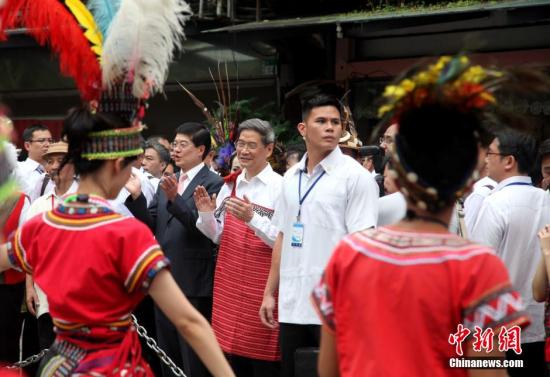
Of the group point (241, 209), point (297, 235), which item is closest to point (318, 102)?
point (297, 235)

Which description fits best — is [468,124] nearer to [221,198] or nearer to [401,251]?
[401,251]

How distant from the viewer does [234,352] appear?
655 centimetres

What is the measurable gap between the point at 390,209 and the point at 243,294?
130 centimetres

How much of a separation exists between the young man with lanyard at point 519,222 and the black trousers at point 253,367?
1641mm

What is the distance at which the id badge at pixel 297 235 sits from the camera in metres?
5.59

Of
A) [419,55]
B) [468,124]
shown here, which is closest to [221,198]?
[468,124]

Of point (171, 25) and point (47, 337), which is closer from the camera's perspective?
point (171, 25)

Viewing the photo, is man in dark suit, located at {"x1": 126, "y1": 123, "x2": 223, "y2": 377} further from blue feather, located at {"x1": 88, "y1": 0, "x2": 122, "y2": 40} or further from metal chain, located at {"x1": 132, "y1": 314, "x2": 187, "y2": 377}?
blue feather, located at {"x1": 88, "y1": 0, "x2": 122, "y2": 40}

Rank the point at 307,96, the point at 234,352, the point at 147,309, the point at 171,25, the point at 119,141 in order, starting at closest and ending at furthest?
the point at 119,141, the point at 171,25, the point at 307,96, the point at 234,352, the point at 147,309

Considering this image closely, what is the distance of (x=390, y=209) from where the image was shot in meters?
5.93

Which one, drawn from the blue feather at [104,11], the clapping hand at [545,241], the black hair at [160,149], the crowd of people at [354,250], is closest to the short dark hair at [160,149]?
the black hair at [160,149]

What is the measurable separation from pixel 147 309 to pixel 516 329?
539cm

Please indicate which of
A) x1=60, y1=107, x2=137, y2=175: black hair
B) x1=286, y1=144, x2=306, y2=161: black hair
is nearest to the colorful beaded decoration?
x1=60, y1=107, x2=137, y2=175: black hair

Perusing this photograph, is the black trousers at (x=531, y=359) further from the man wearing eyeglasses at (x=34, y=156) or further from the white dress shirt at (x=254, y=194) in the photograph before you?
the man wearing eyeglasses at (x=34, y=156)
